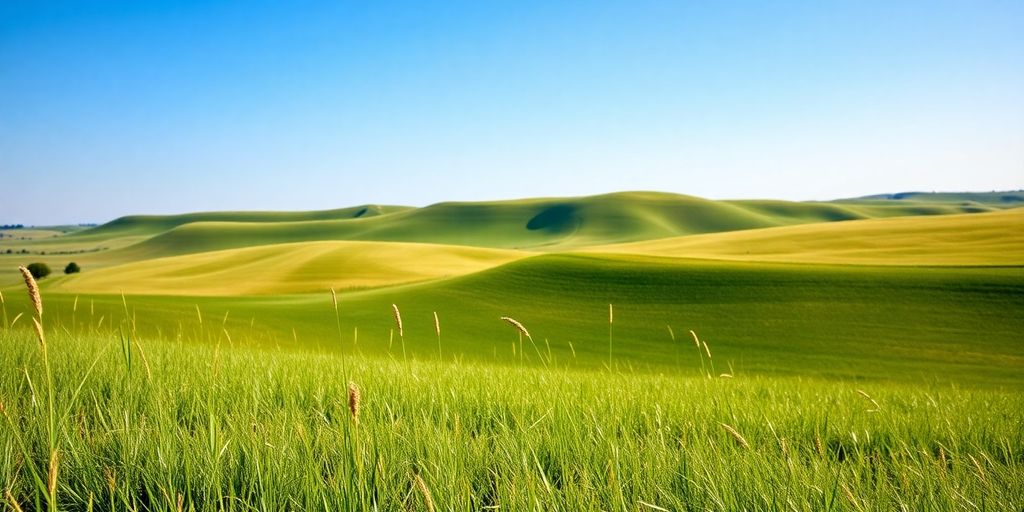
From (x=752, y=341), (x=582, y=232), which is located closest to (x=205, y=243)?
(x=582, y=232)

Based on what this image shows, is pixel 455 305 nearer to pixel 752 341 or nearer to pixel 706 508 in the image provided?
pixel 752 341

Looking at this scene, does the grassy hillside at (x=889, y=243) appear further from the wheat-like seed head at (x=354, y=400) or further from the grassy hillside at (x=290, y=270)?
the wheat-like seed head at (x=354, y=400)

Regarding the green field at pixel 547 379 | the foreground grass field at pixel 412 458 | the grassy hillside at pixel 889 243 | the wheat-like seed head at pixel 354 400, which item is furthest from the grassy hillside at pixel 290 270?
the wheat-like seed head at pixel 354 400

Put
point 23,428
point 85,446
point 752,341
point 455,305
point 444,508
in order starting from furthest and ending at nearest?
1. point 455,305
2. point 752,341
3. point 23,428
4. point 85,446
5. point 444,508

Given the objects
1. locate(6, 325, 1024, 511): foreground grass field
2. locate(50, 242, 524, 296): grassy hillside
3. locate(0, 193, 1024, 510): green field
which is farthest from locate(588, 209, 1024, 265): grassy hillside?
locate(6, 325, 1024, 511): foreground grass field

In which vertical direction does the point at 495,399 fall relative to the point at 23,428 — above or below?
below

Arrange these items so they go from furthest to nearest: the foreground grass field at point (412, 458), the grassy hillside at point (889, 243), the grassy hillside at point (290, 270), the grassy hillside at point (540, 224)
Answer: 1. the grassy hillside at point (540, 224)
2. the grassy hillside at point (290, 270)
3. the grassy hillside at point (889, 243)
4. the foreground grass field at point (412, 458)

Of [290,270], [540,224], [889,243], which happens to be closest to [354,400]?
[889,243]

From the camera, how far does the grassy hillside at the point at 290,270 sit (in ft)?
147

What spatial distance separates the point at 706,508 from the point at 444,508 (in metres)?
0.92

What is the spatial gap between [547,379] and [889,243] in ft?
155

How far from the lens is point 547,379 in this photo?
5359 millimetres

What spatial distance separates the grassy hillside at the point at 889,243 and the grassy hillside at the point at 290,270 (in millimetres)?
19827

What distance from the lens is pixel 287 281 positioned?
4594 centimetres
